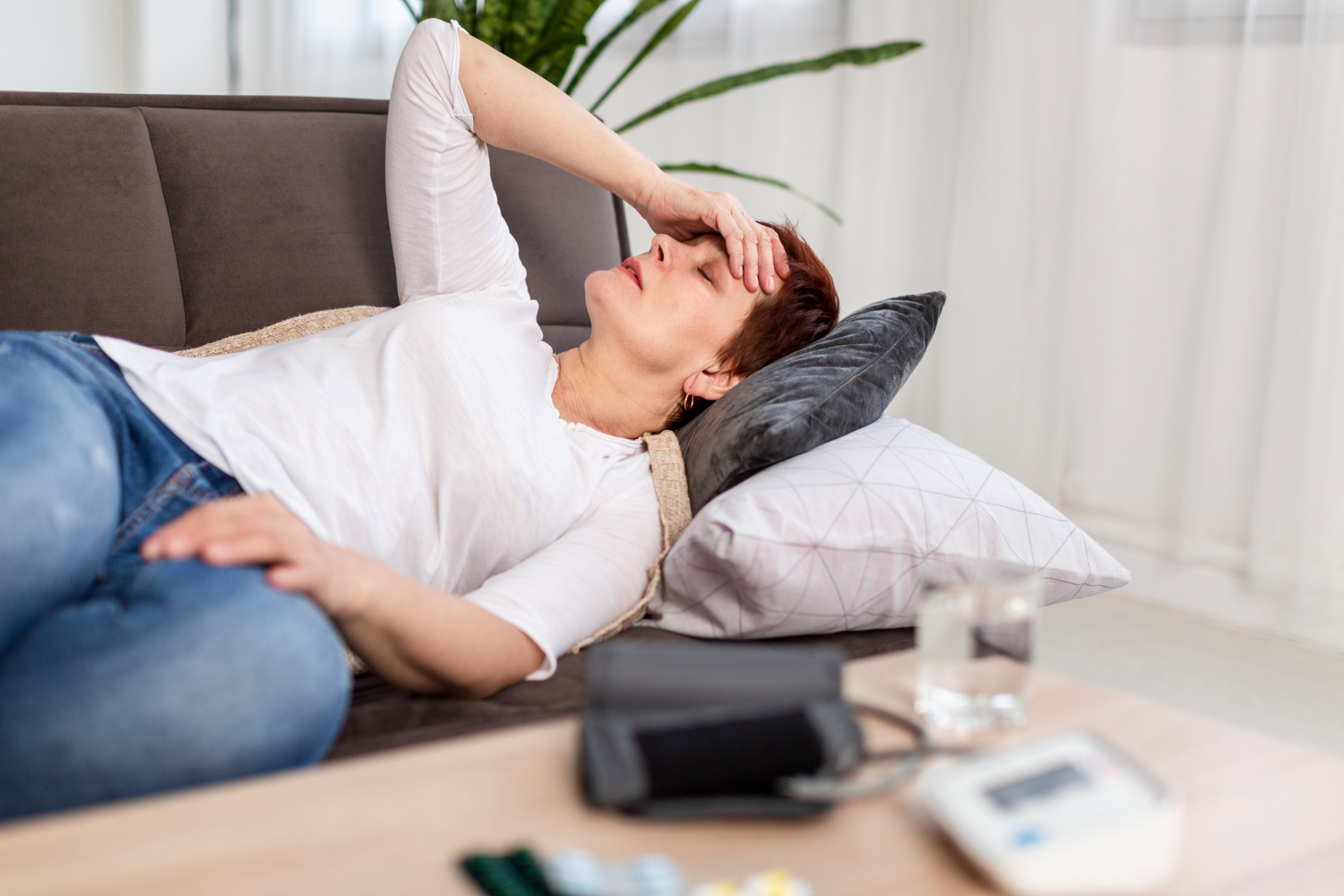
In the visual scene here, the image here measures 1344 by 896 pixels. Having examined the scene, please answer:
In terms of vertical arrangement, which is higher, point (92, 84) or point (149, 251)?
point (92, 84)

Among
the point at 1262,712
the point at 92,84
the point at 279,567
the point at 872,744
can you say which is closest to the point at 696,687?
the point at 872,744

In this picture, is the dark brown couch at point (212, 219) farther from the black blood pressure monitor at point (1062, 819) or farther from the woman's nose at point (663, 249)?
the black blood pressure monitor at point (1062, 819)

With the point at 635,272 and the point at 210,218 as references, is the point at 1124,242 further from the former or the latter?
the point at 210,218

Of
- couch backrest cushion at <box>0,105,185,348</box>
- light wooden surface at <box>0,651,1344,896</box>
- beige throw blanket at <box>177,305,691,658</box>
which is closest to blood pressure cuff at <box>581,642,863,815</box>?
light wooden surface at <box>0,651,1344,896</box>

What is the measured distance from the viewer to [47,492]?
0.79m

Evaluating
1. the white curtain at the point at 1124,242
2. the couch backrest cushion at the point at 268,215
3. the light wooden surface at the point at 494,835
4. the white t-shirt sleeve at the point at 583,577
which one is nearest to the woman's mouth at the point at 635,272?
the white t-shirt sleeve at the point at 583,577

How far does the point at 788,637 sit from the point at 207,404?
25.3 inches

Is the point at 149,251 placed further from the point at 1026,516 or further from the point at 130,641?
the point at 1026,516

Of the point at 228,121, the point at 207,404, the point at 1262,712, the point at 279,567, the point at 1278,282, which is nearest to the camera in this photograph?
the point at 279,567

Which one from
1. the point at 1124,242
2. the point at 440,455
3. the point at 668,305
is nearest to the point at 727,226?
the point at 668,305

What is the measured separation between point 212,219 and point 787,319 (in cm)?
77

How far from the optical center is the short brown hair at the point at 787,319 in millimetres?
1432

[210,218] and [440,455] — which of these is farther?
[210,218]

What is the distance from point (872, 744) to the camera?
25.5 inches
